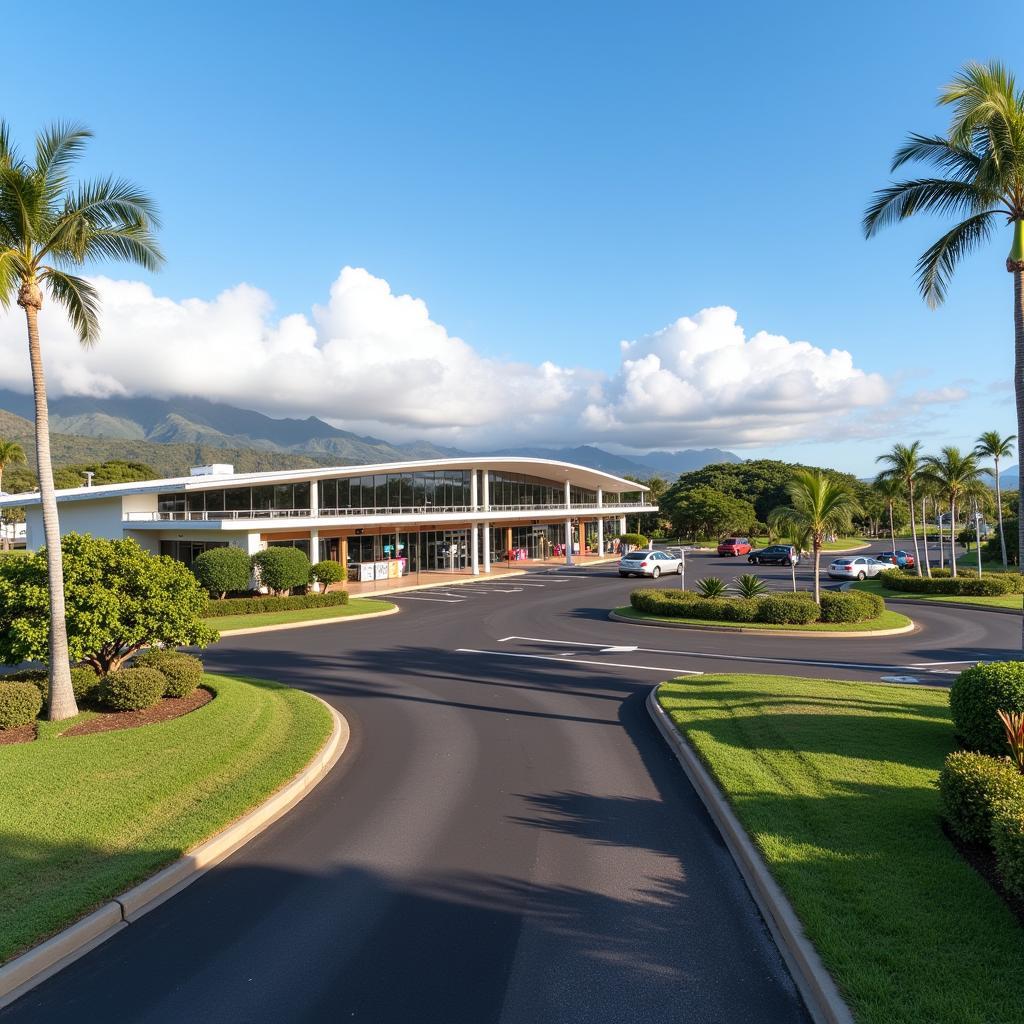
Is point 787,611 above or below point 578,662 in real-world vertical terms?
above

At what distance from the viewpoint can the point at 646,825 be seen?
7.78 metres

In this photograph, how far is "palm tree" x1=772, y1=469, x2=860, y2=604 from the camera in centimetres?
2340

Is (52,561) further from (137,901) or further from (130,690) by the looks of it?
(137,901)

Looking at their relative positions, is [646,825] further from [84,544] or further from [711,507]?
[711,507]

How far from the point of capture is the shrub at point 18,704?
11336 millimetres

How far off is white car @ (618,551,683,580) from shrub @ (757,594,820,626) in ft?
55.2

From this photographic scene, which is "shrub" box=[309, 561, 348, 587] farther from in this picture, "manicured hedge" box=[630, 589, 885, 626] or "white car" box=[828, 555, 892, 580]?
"white car" box=[828, 555, 892, 580]

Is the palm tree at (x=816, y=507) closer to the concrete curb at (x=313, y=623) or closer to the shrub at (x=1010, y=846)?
the concrete curb at (x=313, y=623)

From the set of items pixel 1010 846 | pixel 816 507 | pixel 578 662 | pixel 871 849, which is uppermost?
pixel 816 507

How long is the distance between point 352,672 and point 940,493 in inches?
1360

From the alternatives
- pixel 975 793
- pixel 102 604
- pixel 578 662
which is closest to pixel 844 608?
pixel 578 662

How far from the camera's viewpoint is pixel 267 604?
2744cm

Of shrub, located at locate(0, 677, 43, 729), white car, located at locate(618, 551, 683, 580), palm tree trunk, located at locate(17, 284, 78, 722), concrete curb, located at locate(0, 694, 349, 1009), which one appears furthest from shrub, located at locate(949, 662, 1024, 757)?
white car, located at locate(618, 551, 683, 580)

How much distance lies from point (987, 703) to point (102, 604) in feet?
46.1
